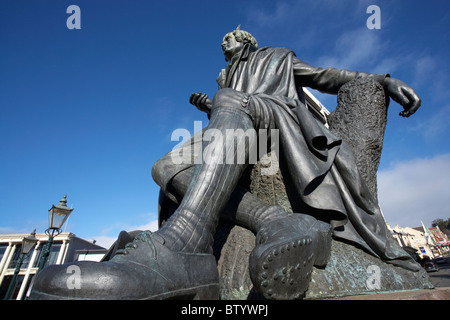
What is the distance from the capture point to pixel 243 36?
267cm

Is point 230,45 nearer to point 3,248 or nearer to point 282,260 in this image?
point 282,260

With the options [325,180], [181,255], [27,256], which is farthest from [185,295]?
[27,256]

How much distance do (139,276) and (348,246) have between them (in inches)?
47.7

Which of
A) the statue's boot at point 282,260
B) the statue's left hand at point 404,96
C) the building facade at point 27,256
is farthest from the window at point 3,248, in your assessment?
the statue's left hand at point 404,96

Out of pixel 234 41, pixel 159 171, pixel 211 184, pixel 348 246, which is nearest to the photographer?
pixel 211 184

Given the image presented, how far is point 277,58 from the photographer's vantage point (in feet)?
7.73

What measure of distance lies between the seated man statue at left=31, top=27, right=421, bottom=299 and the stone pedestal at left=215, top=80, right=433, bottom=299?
0.07 metres

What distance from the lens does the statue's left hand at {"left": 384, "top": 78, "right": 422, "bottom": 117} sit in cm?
191

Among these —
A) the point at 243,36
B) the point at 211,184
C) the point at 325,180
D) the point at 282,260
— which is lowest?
the point at 282,260

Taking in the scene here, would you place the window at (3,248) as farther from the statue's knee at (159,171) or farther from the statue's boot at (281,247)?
the statue's boot at (281,247)

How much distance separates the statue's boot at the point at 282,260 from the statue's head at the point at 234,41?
197 centimetres

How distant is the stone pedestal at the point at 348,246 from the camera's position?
50.3 inches
